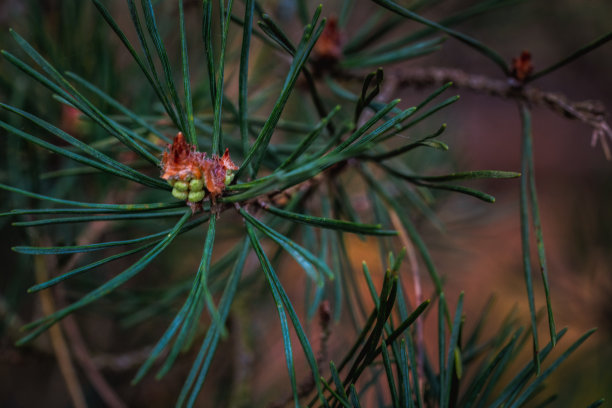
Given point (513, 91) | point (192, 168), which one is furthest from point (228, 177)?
point (513, 91)

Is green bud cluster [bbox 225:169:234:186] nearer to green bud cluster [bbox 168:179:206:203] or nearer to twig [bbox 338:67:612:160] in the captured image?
green bud cluster [bbox 168:179:206:203]

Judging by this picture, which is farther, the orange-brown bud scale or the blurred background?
the blurred background

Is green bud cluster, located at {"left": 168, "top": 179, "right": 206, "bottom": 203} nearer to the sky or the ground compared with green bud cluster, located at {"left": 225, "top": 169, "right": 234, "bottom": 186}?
nearer to the ground

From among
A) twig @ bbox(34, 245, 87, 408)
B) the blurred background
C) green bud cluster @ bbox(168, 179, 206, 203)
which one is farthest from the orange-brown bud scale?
twig @ bbox(34, 245, 87, 408)

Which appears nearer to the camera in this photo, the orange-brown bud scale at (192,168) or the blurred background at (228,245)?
the orange-brown bud scale at (192,168)

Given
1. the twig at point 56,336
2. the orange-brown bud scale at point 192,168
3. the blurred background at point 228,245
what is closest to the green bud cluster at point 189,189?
the orange-brown bud scale at point 192,168

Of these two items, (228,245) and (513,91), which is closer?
(513,91)

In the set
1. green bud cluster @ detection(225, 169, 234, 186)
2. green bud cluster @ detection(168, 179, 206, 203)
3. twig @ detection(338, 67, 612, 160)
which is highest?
twig @ detection(338, 67, 612, 160)

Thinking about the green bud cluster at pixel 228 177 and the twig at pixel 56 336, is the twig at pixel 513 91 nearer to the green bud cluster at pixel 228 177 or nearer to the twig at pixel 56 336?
the green bud cluster at pixel 228 177

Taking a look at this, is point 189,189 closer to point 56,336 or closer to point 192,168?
point 192,168
